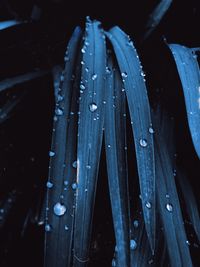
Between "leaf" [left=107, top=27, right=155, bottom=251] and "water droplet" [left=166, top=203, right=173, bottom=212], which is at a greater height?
"leaf" [left=107, top=27, right=155, bottom=251]

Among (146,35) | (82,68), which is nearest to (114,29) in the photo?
(146,35)

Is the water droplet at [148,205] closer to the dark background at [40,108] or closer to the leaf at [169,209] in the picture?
Answer: the leaf at [169,209]

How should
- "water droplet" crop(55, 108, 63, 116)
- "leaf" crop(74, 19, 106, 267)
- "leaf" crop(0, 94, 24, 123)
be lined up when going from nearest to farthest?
"leaf" crop(74, 19, 106, 267)
"water droplet" crop(55, 108, 63, 116)
"leaf" crop(0, 94, 24, 123)

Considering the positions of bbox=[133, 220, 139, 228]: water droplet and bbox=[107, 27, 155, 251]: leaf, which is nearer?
bbox=[107, 27, 155, 251]: leaf

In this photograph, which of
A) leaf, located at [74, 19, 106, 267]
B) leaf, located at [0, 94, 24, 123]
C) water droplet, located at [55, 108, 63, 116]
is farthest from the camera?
leaf, located at [0, 94, 24, 123]

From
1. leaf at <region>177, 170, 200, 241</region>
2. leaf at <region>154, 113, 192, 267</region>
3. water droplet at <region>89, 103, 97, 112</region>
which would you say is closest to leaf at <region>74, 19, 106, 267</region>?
water droplet at <region>89, 103, 97, 112</region>

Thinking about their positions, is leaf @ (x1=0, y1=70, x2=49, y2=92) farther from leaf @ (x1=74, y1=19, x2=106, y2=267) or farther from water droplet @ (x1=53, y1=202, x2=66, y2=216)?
water droplet @ (x1=53, y1=202, x2=66, y2=216)

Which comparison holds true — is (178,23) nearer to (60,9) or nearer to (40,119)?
(60,9)
